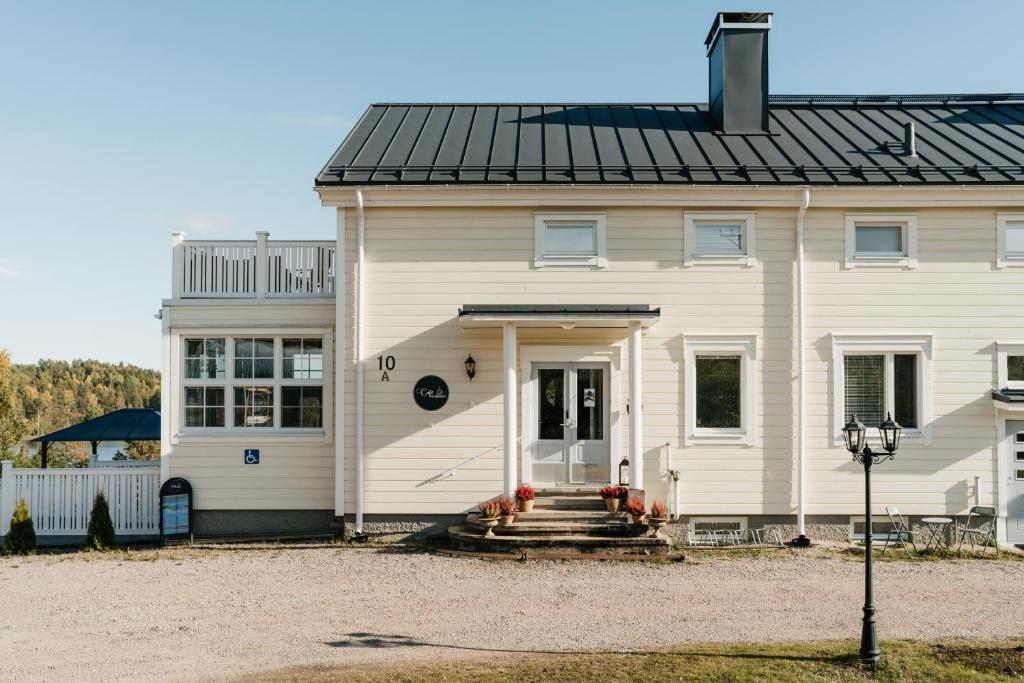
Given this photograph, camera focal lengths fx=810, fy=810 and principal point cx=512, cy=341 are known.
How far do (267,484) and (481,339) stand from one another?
449cm

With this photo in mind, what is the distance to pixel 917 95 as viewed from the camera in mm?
17391

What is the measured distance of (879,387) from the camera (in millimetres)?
13633

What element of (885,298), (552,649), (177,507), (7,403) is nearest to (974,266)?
(885,298)

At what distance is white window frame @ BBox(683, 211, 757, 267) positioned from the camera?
44.8ft

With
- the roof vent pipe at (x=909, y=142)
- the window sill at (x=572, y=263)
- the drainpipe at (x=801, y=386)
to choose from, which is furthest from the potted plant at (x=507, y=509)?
the roof vent pipe at (x=909, y=142)

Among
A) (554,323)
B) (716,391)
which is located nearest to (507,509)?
(554,323)

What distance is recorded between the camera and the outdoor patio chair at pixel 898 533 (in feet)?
42.7

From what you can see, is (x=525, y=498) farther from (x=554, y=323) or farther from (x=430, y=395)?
(x=554, y=323)

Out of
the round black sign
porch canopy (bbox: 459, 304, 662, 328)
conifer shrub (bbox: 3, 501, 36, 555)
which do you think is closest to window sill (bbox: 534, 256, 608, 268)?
porch canopy (bbox: 459, 304, 662, 328)

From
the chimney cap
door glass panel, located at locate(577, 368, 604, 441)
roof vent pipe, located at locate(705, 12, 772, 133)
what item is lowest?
door glass panel, located at locate(577, 368, 604, 441)

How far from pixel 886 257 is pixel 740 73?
15.7 feet

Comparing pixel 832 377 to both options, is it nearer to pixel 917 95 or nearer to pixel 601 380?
pixel 601 380

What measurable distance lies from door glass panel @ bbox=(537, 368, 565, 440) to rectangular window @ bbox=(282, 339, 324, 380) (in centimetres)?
394

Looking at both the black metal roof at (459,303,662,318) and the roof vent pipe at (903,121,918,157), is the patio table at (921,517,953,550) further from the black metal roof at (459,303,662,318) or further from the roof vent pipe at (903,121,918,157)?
the roof vent pipe at (903,121,918,157)
